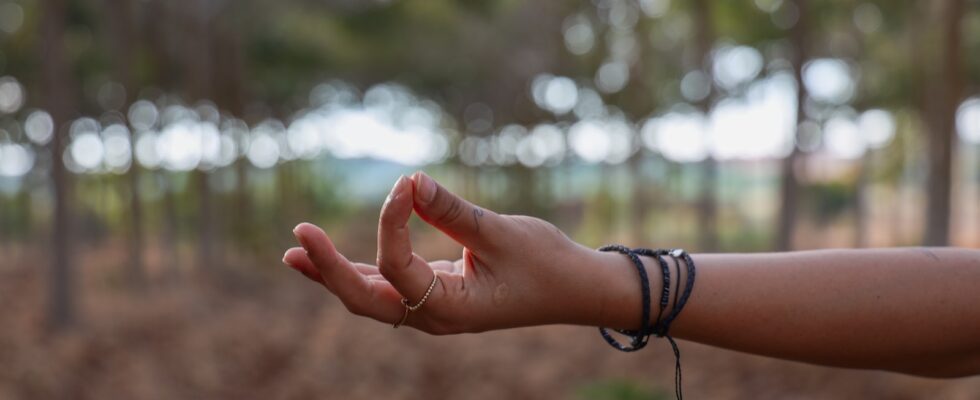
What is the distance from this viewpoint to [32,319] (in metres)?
10.2

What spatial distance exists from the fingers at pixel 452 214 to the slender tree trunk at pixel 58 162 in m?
8.52

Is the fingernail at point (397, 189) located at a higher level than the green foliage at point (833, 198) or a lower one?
higher

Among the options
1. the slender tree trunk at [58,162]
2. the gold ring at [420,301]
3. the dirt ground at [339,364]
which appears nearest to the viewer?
the gold ring at [420,301]

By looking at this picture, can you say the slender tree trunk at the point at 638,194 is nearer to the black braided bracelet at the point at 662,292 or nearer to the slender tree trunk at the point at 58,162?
the slender tree trunk at the point at 58,162

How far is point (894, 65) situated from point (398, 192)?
14.6 metres

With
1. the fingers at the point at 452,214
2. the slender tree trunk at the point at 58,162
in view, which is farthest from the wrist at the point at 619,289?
the slender tree trunk at the point at 58,162

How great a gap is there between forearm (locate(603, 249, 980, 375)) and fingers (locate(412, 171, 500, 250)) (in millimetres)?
328

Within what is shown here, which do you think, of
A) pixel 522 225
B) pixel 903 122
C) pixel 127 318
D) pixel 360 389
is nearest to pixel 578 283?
pixel 522 225

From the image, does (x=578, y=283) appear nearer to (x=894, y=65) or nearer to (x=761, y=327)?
(x=761, y=327)

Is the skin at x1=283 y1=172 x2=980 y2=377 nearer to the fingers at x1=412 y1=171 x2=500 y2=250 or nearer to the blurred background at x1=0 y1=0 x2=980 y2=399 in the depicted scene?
the fingers at x1=412 y1=171 x2=500 y2=250

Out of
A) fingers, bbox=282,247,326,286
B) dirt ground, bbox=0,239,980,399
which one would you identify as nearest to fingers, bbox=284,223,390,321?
fingers, bbox=282,247,326,286

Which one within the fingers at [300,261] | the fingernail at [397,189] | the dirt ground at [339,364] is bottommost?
the dirt ground at [339,364]

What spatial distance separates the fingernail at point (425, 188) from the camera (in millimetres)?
1558

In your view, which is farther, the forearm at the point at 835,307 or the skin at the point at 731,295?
the forearm at the point at 835,307
